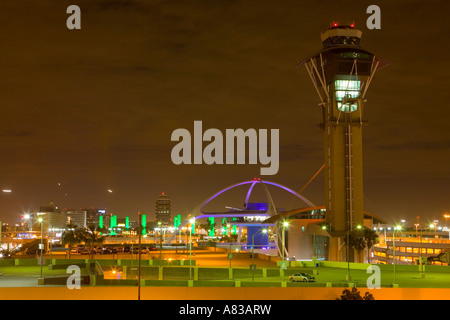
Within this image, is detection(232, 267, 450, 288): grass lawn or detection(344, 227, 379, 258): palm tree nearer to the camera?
detection(232, 267, 450, 288): grass lawn

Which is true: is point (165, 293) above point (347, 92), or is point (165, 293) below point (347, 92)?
below

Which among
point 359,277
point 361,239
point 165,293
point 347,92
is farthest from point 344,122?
point 165,293

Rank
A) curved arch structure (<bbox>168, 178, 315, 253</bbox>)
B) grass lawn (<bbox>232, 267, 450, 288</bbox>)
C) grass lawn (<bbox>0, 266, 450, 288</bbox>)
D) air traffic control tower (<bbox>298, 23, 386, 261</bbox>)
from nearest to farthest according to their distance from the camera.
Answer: grass lawn (<bbox>232, 267, 450, 288</bbox>)
grass lawn (<bbox>0, 266, 450, 288</bbox>)
air traffic control tower (<bbox>298, 23, 386, 261</bbox>)
curved arch structure (<bbox>168, 178, 315, 253</bbox>)

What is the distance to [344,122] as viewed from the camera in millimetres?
102625

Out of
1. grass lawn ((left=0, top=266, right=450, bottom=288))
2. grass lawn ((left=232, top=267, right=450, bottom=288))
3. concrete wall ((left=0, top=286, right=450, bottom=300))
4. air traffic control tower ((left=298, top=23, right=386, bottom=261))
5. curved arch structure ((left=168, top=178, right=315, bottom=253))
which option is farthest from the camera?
curved arch structure ((left=168, top=178, right=315, bottom=253))

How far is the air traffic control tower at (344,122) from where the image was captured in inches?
4026

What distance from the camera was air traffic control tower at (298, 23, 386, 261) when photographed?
10225 cm

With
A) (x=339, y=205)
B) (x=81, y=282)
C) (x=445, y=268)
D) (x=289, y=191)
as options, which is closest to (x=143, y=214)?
(x=81, y=282)

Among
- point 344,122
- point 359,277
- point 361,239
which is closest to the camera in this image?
point 359,277

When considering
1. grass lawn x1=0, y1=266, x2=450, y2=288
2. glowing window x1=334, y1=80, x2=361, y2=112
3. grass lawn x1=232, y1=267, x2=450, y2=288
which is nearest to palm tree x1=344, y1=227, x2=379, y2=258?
glowing window x1=334, y1=80, x2=361, y2=112

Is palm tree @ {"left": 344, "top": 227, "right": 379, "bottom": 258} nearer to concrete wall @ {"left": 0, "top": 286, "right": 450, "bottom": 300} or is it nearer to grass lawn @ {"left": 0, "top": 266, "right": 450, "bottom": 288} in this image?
grass lawn @ {"left": 0, "top": 266, "right": 450, "bottom": 288}

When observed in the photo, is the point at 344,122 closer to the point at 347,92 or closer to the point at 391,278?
the point at 347,92

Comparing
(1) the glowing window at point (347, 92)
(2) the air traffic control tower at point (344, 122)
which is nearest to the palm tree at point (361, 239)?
(2) the air traffic control tower at point (344, 122)

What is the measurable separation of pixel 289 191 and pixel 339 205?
82.3 metres
